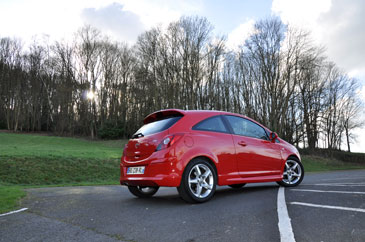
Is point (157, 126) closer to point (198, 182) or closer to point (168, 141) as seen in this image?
point (168, 141)

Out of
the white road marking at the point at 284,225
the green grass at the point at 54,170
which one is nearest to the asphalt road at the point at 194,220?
the white road marking at the point at 284,225

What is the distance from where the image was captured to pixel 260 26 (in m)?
33.4

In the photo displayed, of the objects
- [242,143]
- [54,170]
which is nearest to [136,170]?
[242,143]

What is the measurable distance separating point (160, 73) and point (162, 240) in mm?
33658

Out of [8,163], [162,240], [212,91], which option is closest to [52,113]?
[212,91]

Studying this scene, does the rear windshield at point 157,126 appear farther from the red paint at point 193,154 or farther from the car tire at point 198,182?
the car tire at point 198,182

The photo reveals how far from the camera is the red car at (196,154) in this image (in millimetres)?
4719

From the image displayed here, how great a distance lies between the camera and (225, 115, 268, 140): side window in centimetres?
581

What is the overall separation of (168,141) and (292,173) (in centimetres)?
376

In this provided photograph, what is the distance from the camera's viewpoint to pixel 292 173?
6898 millimetres

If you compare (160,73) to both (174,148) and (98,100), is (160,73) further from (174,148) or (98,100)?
(174,148)

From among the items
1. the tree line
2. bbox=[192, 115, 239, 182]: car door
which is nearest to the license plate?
bbox=[192, 115, 239, 182]: car door

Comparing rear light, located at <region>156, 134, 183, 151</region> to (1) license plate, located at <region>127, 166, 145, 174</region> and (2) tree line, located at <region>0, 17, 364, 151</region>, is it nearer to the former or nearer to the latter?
(1) license plate, located at <region>127, 166, 145, 174</region>

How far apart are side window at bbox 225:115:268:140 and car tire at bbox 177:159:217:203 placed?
45.0 inches
